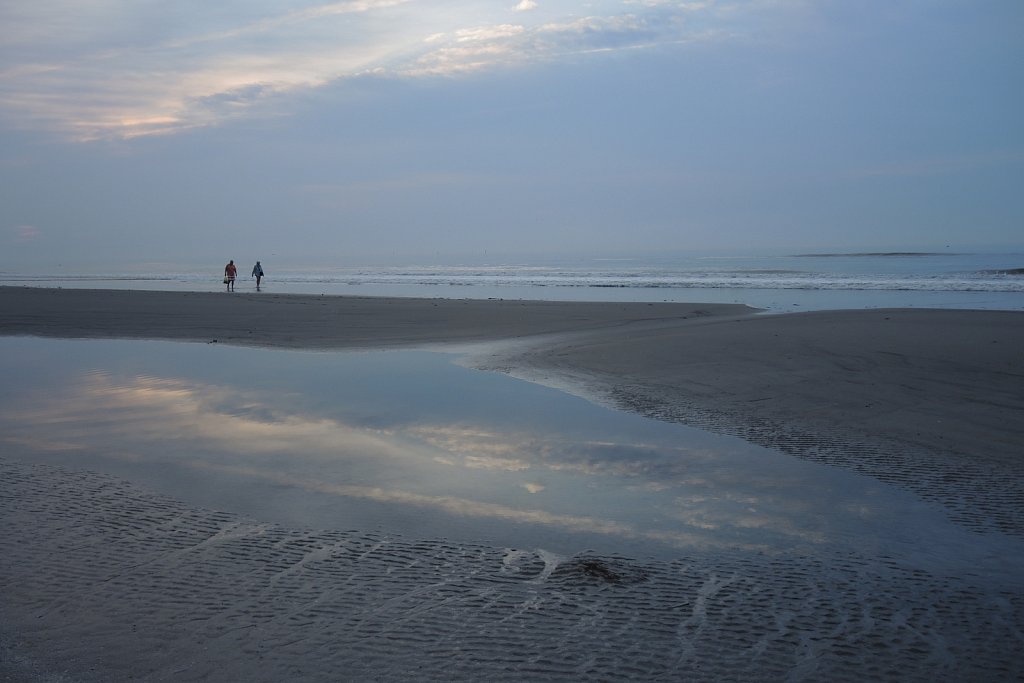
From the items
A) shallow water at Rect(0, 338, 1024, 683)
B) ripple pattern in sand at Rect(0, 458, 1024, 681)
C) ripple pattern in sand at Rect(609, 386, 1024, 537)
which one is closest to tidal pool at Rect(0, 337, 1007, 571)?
shallow water at Rect(0, 338, 1024, 683)

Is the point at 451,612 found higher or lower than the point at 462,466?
lower

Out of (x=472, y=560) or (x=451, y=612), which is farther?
(x=472, y=560)

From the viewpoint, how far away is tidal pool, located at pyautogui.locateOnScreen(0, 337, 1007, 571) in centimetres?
596

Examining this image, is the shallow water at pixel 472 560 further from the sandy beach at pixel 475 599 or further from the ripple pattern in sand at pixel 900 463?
the ripple pattern in sand at pixel 900 463

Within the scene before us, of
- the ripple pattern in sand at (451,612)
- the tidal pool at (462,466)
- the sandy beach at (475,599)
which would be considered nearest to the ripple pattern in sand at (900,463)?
the sandy beach at (475,599)

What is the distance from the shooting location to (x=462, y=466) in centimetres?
778

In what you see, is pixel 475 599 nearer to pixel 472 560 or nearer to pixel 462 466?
pixel 472 560

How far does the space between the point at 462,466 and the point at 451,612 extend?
3224 millimetres

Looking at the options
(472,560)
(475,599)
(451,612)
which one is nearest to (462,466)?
(472,560)

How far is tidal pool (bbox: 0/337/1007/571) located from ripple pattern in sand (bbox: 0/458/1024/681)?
0.47m

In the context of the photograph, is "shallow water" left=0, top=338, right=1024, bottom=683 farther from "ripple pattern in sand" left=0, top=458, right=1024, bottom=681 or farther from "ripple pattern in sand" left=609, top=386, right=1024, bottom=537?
"ripple pattern in sand" left=609, top=386, right=1024, bottom=537

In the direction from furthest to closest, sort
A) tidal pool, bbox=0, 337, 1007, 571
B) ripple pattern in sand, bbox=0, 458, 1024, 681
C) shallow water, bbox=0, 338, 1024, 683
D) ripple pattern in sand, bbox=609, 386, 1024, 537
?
ripple pattern in sand, bbox=609, 386, 1024, 537
tidal pool, bbox=0, 337, 1007, 571
shallow water, bbox=0, 338, 1024, 683
ripple pattern in sand, bbox=0, 458, 1024, 681

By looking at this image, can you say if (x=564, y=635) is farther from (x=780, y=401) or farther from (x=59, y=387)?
(x=59, y=387)

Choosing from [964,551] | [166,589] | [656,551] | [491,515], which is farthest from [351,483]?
[964,551]
